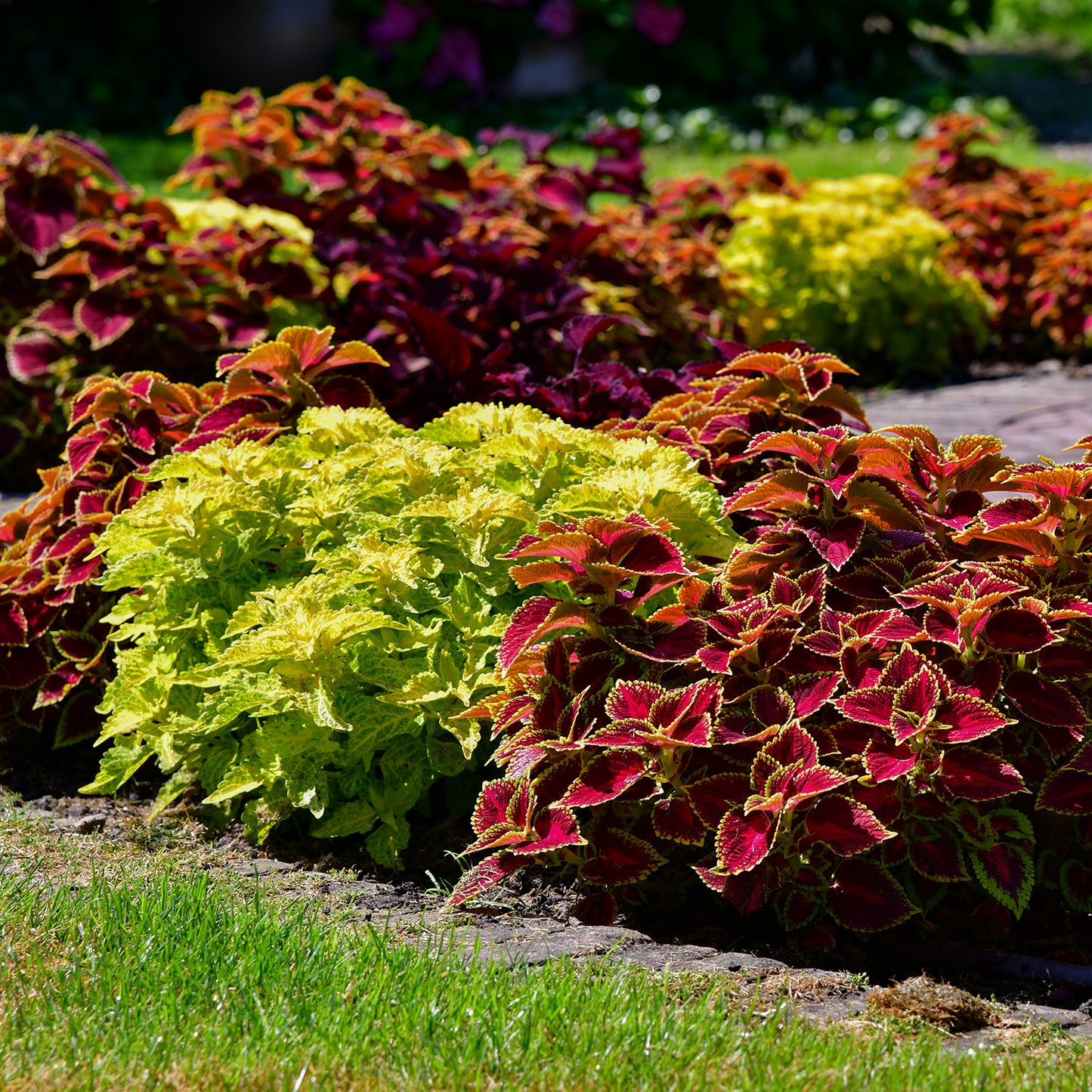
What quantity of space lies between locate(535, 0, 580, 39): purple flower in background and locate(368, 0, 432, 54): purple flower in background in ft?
3.14

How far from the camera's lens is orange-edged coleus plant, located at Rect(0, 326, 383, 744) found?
3486mm

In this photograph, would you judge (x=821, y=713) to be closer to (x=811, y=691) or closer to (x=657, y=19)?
(x=811, y=691)

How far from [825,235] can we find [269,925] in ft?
15.5

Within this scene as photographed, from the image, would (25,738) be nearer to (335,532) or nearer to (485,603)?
(335,532)

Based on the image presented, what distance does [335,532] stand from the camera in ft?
10.4

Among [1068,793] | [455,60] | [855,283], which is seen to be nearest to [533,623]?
[1068,793]

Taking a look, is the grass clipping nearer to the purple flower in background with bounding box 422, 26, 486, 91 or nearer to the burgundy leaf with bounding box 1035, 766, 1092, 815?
the burgundy leaf with bounding box 1035, 766, 1092, 815

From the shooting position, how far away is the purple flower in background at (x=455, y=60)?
12219mm

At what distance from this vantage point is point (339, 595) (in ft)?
9.98

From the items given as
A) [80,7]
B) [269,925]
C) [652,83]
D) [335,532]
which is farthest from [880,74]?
[269,925]

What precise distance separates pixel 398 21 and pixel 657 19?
2214mm

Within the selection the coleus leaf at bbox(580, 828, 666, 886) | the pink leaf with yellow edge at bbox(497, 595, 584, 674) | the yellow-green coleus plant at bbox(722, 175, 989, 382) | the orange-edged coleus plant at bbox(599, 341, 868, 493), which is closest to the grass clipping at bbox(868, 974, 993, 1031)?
the coleus leaf at bbox(580, 828, 666, 886)

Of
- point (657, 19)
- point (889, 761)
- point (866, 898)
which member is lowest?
point (866, 898)

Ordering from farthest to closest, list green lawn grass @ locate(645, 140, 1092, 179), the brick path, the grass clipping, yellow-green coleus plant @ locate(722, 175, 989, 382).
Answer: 1. green lawn grass @ locate(645, 140, 1092, 179)
2. yellow-green coleus plant @ locate(722, 175, 989, 382)
3. the brick path
4. the grass clipping
